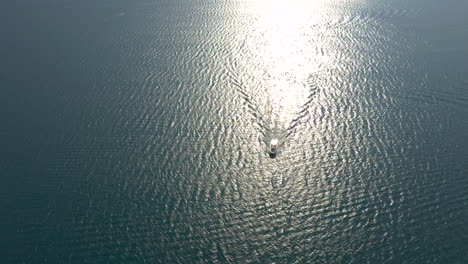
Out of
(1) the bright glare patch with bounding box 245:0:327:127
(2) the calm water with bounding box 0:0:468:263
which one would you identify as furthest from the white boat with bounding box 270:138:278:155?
(1) the bright glare patch with bounding box 245:0:327:127

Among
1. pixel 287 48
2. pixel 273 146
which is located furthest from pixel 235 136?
pixel 287 48

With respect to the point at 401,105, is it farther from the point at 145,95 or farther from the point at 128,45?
the point at 128,45

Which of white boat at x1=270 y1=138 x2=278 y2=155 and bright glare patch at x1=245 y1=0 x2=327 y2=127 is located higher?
bright glare patch at x1=245 y1=0 x2=327 y2=127

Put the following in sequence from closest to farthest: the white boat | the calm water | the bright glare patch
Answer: the calm water, the white boat, the bright glare patch

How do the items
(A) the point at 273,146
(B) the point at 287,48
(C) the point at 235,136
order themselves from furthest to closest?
1. (B) the point at 287,48
2. (C) the point at 235,136
3. (A) the point at 273,146

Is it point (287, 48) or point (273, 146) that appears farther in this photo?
point (287, 48)

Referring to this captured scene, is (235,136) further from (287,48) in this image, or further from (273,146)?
(287,48)

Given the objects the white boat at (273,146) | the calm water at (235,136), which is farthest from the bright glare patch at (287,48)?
the white boat at (273,146)

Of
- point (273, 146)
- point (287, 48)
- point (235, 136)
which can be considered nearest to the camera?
point (273, 146)

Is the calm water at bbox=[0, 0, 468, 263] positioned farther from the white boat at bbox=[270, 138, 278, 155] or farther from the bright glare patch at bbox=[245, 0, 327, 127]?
the white boat at bbox=[270, 138, 278, 155]
